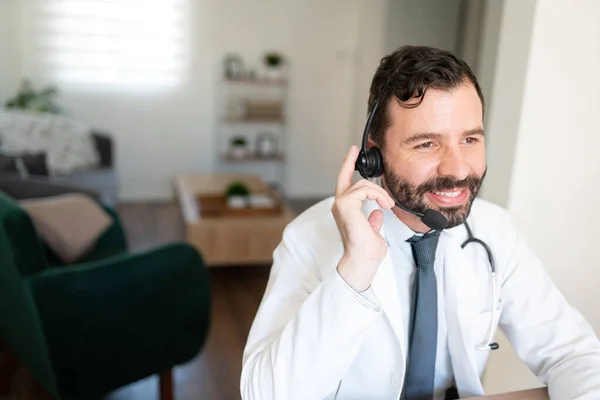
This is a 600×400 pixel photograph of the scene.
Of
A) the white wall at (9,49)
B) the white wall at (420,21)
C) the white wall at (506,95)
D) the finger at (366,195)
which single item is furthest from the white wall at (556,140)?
the white wall at (9,49)

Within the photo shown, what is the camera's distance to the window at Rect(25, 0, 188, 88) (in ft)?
14.6

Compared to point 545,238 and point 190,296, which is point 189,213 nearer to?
point 190,296

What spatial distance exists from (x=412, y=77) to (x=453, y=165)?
0.17 meters

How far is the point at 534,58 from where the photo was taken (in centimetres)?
133

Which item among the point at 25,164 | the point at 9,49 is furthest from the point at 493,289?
the point at 9,49

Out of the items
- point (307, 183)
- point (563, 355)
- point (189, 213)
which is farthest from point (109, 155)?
point (563, 355)

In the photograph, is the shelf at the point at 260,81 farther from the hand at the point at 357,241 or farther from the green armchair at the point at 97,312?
the hand at the point at 357,241

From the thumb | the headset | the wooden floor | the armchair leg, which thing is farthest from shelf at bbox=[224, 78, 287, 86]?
the thumb

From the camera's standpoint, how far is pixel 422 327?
40.8 inches

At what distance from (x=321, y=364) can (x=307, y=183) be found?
4.51m

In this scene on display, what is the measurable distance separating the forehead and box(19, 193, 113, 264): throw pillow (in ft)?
5.32

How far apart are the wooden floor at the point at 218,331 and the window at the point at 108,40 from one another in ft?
4.36

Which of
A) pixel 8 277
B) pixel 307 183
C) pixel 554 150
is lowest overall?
pixel 307 183

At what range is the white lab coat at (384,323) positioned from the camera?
858mm
